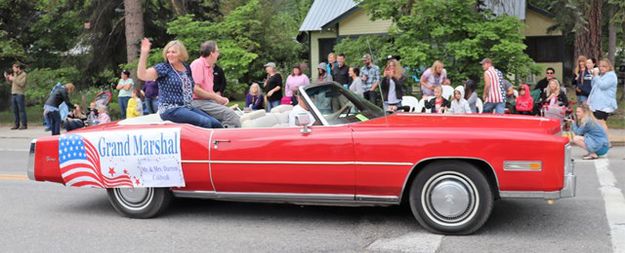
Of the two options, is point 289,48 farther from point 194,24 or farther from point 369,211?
point 369,211

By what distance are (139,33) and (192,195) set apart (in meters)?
14.3

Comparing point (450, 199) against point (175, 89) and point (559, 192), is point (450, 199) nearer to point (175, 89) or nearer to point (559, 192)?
point (559, 192)

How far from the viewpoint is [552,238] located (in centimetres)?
580

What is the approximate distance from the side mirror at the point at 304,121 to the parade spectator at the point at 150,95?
28.7 feet

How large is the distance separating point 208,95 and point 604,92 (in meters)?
8.66

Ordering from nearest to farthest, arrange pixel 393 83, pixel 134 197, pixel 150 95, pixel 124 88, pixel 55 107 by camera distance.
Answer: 1. pixel 134 197
2. pixel 393 83
3. pixel 150 95
4. pixel 55 107
5. pixel 124 88

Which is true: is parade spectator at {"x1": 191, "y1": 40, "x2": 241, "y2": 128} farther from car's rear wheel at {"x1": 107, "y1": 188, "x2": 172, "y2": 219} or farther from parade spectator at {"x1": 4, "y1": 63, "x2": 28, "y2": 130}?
parade spectator at {"x1": 4, "y1": 63, "x2": 28, "y2": 130}

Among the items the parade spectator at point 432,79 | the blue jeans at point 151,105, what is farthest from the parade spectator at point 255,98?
the parade spectator at point 432,79

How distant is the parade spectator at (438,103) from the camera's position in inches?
525

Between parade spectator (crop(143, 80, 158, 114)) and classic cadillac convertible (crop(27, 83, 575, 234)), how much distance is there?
7.68 meters

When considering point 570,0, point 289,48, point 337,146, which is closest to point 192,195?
point 337,146

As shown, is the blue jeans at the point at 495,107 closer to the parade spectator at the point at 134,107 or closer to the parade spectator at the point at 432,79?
the parade spectator at the point at 432,79

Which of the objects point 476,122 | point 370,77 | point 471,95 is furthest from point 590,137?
point 476,122

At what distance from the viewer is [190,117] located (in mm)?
6734
